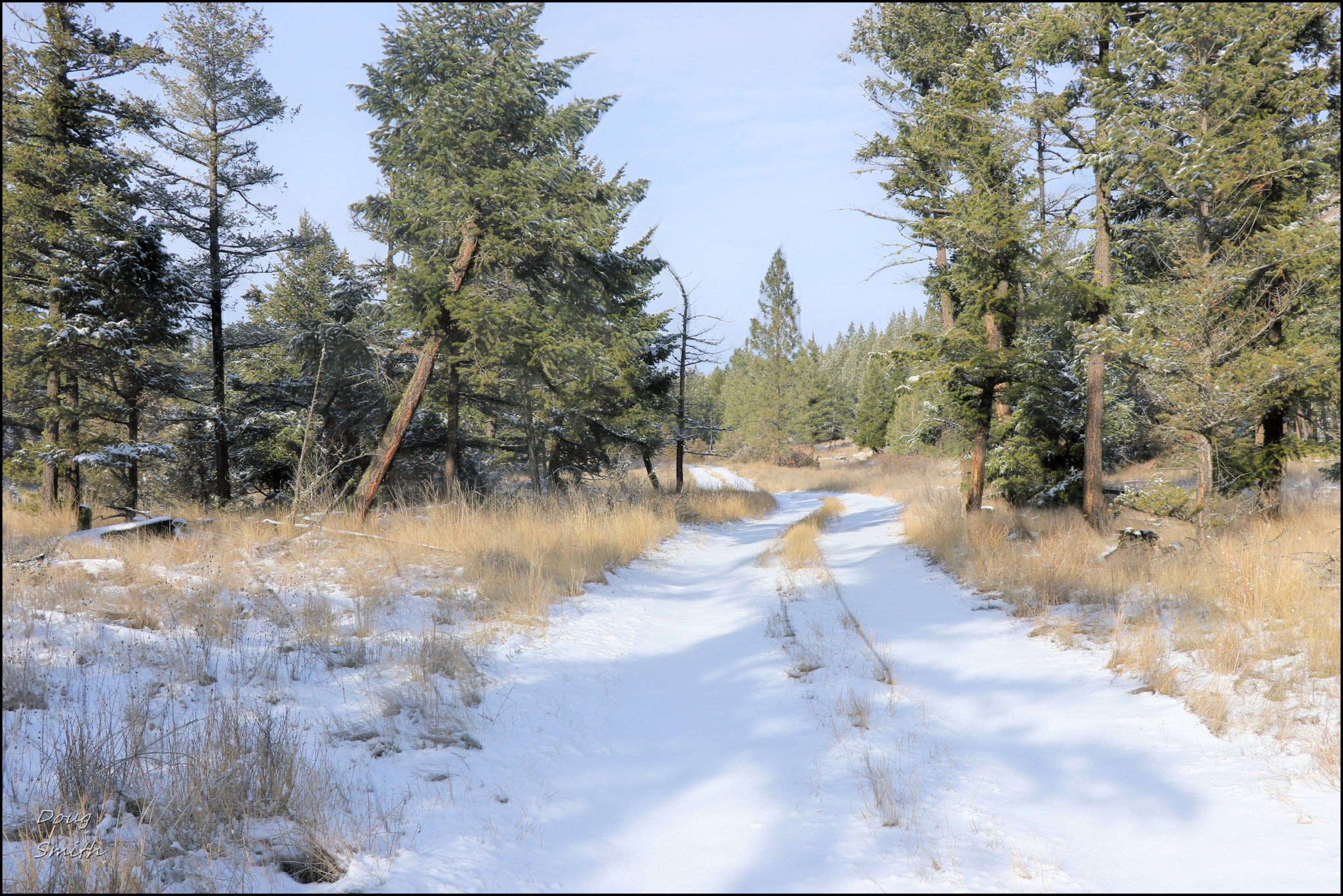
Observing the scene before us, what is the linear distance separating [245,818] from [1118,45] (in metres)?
12.4

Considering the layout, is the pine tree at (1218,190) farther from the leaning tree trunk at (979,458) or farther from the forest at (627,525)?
the leaning tree trunk at (979,458)

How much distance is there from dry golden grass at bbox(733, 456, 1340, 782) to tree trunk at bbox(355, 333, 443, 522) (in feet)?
33.4

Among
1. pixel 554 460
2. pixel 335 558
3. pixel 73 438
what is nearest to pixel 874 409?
pixel 554 460

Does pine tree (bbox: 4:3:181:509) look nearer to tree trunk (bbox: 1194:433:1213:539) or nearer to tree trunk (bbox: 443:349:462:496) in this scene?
tree trunk (bbox: 443:349:462:496)

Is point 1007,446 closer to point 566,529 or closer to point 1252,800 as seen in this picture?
point 566,529

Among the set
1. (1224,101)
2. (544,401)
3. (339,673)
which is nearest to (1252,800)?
(339,673)

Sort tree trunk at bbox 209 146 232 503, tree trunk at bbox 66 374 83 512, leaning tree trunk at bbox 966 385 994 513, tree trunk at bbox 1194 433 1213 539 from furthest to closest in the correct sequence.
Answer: tree trunk at bbox 209 146 232 503 → leaning tree trunk at bbox 966 385 994 513 → tree trunk at bbox 66 374 83 512 → tree trunk at bbox 1194 433 1213 539

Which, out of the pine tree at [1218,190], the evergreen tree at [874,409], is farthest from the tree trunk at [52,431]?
the evergreen tree at [874,409]

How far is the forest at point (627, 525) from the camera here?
2781 millimetres

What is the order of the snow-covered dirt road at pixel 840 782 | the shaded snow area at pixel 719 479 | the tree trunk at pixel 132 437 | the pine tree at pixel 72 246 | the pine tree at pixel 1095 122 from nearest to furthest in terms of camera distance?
the snow-covered dirt road at pixel 840 782 → the pine tree at pixel 1095 122 → the pine tree at pixel 72 246 → the tree trunk at pixel 132 437 → the shaded snow area at pixel 719 479

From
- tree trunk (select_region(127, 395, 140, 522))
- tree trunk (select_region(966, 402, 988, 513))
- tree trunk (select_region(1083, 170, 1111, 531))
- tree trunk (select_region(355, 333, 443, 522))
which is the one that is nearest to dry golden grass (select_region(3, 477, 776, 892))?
tree trunk (select_region(355, 333, 443, 522))

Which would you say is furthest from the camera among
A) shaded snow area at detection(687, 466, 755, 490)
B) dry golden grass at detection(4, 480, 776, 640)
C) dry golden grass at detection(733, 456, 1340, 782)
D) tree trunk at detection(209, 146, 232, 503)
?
shaded snow area at detection(687, 466, 755, 490)

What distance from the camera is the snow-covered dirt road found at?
2529 millimetres

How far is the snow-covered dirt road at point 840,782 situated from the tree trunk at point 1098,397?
5945 mm
